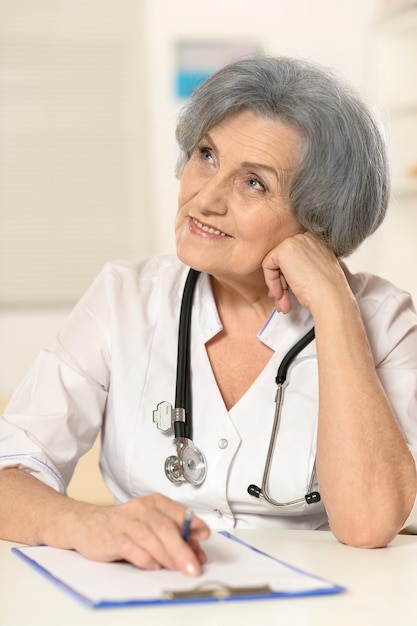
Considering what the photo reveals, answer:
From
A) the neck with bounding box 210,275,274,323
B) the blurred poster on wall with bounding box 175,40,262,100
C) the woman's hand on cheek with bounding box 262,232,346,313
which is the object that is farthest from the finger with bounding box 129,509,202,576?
the blurred poster on wall with bounding box 175,40,262,100

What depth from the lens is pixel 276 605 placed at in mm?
1004

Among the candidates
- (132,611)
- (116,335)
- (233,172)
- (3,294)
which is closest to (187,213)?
(233,172)

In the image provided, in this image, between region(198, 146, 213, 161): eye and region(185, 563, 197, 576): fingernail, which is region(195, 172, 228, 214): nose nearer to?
region(198, 146, 213, 161): eye

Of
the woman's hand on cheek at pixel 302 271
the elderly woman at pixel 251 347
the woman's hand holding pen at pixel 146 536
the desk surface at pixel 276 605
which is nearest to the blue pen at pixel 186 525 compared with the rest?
the woman's hand holding pen at pixel 146 536

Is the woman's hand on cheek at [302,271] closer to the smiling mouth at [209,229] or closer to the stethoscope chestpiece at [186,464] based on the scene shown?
the smiling mouth at [209,229]

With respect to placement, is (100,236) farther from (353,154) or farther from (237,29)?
(353,154)

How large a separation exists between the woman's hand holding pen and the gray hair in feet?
A: 2.24

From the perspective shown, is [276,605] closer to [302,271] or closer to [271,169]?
[302,271]

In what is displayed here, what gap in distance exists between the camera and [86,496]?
6.59 ft

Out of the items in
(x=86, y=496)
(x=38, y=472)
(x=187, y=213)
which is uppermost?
(x=187, y=213)

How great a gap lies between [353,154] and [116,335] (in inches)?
20.4

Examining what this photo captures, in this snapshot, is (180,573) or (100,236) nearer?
(180,573)

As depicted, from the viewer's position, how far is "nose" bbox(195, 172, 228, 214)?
1579mm

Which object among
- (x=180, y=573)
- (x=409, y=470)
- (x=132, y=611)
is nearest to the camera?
(x=132, y=611)
